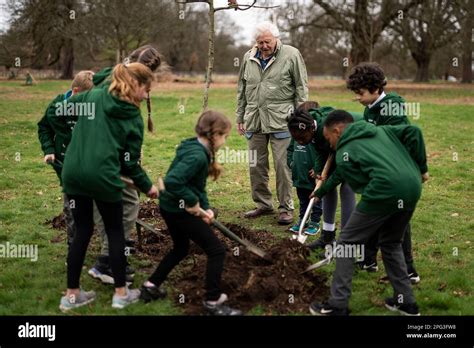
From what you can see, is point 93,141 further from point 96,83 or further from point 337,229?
point 337,229

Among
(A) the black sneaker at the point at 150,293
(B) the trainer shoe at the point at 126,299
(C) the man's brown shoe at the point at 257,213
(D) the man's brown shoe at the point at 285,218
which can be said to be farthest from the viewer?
(C) the man's brown shoe at the point at 257,213

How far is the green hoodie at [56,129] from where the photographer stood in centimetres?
511

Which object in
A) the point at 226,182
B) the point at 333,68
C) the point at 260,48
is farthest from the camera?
the point at 333,68

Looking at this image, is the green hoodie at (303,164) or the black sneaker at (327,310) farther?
the green hoodie at (303,164)

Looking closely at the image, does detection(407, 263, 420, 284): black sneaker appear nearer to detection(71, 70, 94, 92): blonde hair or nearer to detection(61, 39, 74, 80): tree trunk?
detection(71, 70, 94, 92): blonde hair

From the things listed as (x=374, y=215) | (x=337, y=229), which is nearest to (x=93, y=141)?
(x=374, y=215)

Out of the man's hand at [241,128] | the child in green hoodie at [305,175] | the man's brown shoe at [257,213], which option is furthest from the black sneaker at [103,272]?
the man's hand at [241,128]

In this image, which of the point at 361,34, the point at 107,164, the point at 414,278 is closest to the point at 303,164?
the point at 414,278

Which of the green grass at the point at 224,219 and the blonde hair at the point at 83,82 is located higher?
the blonde hair at the point at 83,82

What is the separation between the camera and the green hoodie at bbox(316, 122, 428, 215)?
13.3 ft

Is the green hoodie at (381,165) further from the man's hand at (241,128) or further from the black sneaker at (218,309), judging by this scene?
the man's hand at (241,128)

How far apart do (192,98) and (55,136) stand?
59.2ft

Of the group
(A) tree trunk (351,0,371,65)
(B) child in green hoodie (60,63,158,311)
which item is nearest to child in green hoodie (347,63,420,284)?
(B) child in green hoodie (60,63,158,311)

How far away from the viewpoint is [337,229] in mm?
6766
